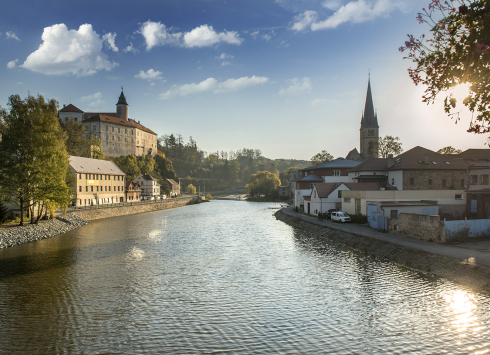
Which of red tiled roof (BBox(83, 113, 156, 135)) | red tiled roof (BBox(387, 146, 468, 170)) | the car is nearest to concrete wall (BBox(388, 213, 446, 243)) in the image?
the car

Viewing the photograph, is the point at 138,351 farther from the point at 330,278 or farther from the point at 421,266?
the point at 421,266

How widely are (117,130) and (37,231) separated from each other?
8897 cm

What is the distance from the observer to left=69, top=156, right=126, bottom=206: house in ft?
196

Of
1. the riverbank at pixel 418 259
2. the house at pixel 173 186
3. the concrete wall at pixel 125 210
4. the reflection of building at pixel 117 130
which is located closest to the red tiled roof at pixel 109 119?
the reflection of building at pixel 117 130

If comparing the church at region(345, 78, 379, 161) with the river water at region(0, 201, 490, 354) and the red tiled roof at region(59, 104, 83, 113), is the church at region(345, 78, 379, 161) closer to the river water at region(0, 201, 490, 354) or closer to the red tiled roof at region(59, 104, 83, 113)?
the river water at region(0, 201, 490, 354)

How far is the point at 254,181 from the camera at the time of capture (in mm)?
120938

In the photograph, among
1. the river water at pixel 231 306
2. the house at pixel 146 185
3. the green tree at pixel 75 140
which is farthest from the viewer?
the house at pixel 146 185

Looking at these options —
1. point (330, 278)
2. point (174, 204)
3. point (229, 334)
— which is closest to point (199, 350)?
point (229, 334)

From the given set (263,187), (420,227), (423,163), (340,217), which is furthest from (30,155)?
(263,187)

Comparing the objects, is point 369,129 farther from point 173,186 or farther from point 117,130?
point 117,130

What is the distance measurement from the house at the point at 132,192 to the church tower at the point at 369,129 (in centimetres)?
6525

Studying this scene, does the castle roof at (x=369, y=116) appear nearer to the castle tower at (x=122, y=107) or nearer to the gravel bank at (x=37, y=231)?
the gravel bank at (x=37, y=231)

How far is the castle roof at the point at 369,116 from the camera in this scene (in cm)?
9094

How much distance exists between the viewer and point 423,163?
45812 millimetres
